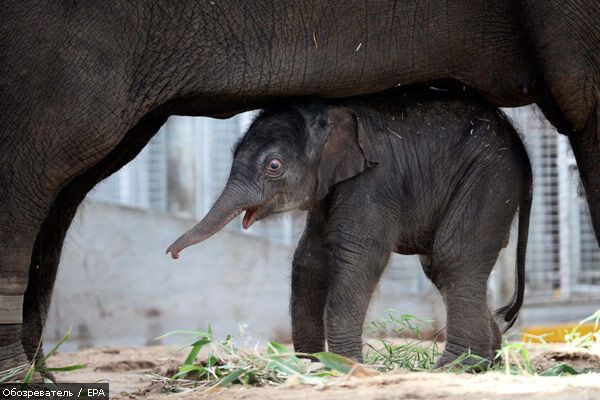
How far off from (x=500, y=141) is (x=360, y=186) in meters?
0.74

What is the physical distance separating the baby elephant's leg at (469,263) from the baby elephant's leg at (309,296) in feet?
1.97

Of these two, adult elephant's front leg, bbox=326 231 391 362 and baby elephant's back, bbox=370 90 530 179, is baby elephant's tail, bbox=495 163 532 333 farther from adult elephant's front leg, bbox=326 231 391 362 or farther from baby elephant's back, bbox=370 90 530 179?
adult elephant's front leg, bbox=326 231 391 362

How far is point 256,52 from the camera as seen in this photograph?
5613 mm

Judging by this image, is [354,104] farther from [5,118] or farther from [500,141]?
[5,118]

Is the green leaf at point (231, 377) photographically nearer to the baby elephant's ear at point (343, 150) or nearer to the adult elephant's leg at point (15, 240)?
the adult elephant's leg at point (15, 240)

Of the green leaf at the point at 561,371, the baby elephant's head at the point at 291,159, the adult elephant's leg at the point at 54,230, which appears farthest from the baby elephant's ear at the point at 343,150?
the green leaf at the point at 561,371

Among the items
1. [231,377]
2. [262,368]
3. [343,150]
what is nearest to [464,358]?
[343,150]

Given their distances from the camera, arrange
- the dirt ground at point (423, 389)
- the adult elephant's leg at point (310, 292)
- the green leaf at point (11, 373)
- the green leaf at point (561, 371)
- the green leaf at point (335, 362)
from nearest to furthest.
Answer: the dirt ground at point (423, 389) < the green leaf at point (335, 362) < the green leaf at point (11, 373) < the green leaf at point (561, 371) < the adult elephant's leg at point (310, 292)

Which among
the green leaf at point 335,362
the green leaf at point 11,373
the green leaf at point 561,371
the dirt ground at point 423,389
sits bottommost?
the green leaf at point 561,371

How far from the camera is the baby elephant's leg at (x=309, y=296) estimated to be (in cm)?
629

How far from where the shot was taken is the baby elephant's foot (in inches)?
230

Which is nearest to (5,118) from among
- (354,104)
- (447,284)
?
(354,104)

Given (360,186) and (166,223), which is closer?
(360,186)

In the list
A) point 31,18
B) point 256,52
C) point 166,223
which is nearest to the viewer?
point 31,18
